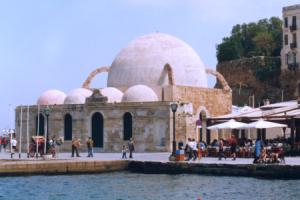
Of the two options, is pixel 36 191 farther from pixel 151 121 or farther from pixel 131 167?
pixel 151 121

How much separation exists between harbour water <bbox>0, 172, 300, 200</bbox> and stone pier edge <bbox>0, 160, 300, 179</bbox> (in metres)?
0.53

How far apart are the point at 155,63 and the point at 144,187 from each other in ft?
65.8

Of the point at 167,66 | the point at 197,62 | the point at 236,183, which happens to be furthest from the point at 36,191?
the point at 197,62

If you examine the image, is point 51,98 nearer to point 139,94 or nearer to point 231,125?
point 139,94

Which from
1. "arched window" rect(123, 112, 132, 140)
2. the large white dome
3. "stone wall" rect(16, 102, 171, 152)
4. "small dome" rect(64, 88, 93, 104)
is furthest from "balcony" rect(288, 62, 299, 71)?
"stone wall" rect(16, 102, 171, 152)

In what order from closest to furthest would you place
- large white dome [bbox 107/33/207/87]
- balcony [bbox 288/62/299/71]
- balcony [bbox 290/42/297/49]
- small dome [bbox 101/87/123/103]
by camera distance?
small dome [bbox 101/87/123/103]
large white dome [bbox 107/33/207/87]
balcony [bbox 288/62/299/71]
balcony [bbox 290/42/297/49]

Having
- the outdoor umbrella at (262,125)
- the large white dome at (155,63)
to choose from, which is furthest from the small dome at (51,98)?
the outdoor umbrella at (262,125)

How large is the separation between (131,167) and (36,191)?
803 centimetres

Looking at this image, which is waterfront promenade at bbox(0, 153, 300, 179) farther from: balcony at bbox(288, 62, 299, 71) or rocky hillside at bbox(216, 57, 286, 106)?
rocky hillside at bbox(216, 57, 286, 106)

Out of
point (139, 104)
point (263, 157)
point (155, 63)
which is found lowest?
point (263, 157)

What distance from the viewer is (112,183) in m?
28.9

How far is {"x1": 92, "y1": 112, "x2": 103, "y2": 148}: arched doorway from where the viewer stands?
4462 cm

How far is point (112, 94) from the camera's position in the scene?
45344 mm

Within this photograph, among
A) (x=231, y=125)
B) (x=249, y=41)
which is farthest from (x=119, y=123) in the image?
(x=249, y=41)
